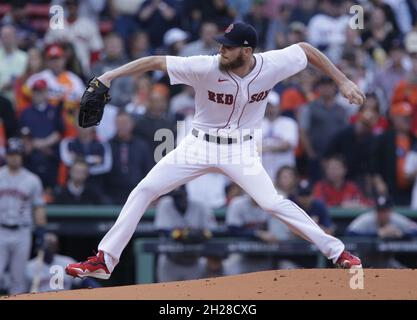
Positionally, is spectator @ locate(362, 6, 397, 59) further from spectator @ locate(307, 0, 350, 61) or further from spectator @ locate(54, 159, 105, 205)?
spectator @ locate(54, 159, 105, 205)

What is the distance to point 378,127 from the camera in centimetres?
1290

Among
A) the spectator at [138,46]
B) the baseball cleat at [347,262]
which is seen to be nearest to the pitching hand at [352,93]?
the baseball cleat at [347,262]

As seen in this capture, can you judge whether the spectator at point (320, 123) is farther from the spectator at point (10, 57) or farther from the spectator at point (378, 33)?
the spectator at point (10, 57)

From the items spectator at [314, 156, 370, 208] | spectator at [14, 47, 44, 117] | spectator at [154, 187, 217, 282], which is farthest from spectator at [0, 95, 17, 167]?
spectator at [314, 156, 370, 208]

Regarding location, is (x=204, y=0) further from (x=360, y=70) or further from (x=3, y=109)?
(x=3, y=109)

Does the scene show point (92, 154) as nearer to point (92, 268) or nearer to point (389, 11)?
point (92, 268)

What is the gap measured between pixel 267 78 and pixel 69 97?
18.5 feet

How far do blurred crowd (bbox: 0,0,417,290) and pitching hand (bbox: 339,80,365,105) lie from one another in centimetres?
350

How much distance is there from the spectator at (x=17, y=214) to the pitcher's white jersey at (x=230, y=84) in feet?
14.0

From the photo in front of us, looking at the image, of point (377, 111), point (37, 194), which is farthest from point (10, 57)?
point (377, 111)

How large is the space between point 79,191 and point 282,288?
4.80 meters

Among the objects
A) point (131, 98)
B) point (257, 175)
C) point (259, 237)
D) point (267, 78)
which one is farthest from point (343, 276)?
point (131, 98)

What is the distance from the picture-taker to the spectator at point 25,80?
43.3ft
